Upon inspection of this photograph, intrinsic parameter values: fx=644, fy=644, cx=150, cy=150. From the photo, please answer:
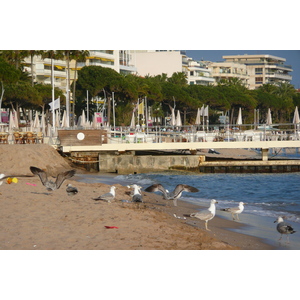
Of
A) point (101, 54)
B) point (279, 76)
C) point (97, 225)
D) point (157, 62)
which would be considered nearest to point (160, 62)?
point (157, 62)

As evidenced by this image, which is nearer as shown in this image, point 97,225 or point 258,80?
point 97,225

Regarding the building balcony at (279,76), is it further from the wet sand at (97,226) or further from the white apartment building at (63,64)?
the wet sand at (97,226)

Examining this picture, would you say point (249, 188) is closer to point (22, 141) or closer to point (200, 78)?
point (22, 141)

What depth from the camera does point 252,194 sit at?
85.3 feet

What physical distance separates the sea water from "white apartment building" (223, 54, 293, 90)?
122 meters

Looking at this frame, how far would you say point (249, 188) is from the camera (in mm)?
28438

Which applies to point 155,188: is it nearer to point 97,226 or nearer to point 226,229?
point 226,229

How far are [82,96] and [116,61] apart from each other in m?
28.5

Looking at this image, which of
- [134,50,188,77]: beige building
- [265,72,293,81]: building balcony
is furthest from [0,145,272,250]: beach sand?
[265,72,293,81]: building balcony

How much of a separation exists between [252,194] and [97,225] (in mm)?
13931

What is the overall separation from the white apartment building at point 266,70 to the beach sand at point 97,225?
138m

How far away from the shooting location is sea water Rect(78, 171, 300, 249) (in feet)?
53.0

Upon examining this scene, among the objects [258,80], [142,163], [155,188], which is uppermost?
[258,80]
